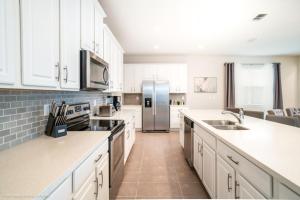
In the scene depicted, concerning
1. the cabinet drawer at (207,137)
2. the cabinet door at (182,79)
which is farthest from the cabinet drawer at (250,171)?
the cabinet door at (182,79)

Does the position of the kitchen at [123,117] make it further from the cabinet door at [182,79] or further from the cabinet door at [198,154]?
the cabinet door at [182,79]

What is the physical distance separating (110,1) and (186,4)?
1.21 m

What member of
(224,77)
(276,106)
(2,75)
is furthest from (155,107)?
(2,75)

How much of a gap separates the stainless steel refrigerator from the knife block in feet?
13.6

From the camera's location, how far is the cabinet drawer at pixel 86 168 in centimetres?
104

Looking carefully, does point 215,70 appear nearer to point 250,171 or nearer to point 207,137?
point 207,137

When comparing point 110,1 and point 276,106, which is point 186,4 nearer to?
point 110,1

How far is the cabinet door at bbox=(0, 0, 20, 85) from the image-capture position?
0.87 metres

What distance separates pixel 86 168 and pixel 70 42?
1107 millimetres

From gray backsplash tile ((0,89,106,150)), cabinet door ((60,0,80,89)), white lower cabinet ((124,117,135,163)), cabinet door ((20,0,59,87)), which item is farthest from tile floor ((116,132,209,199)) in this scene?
cabinet door ((20,0,59,87))

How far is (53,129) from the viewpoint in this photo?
1600 mm

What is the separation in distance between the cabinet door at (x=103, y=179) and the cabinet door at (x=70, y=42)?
0.77 meters

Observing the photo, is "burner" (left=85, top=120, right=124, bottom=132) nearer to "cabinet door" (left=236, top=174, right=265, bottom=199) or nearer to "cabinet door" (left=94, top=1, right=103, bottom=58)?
"cabinet door" (left=94, top=1, right=103, bottom=58)

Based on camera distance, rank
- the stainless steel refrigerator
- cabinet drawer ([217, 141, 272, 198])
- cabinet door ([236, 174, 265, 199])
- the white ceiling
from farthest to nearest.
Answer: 1. the stainless steel refrigerator
2. the white ceiling
3. cabinet door ([236, 174, 265, 199])
4. cabinet drawer ([217, 141, 272, 198])
